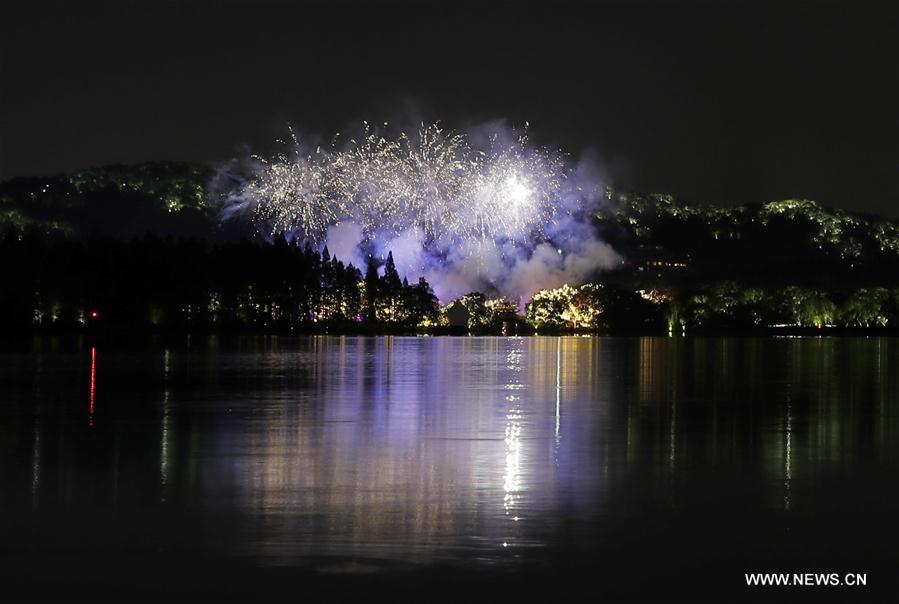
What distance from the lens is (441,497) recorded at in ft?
64.2

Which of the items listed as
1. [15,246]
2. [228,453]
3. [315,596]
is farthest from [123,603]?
[15,246]

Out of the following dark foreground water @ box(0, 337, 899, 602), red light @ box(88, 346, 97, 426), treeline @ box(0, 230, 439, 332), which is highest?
treeline @ box(0, 230, 439, 332)

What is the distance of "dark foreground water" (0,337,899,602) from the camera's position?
14.3 m

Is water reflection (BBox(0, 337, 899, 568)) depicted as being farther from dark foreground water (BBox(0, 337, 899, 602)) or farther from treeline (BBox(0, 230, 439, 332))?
treeline (BBox(0, 230, 439, 332))

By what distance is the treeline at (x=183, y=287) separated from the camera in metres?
137

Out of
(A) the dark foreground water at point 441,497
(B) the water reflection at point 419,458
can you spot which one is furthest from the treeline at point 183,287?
(A) the dark foreground water at point 441,497

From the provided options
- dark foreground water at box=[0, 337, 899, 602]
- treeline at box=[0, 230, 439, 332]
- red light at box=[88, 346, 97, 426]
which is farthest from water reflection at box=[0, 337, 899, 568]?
treeline at box=[0, 230, 439, 332]

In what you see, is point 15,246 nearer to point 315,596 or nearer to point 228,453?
point 228,453

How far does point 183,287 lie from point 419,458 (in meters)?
134

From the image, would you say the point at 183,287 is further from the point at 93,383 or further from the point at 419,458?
the point at 419,458

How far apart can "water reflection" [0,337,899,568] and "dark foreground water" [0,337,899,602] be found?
76mm

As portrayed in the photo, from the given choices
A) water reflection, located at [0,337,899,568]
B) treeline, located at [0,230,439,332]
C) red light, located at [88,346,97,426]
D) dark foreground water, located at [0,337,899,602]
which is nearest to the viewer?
dark foreground water, located at [0,337,899,602]

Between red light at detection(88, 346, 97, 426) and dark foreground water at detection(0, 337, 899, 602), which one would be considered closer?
dark foreground water at detection(0, 337, 899, 602)

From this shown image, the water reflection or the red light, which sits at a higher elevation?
the red light
